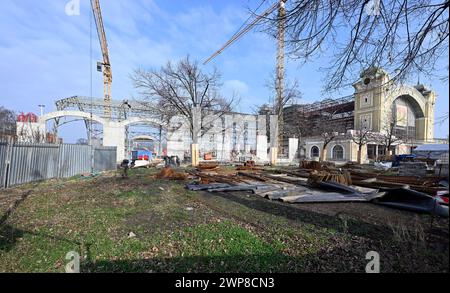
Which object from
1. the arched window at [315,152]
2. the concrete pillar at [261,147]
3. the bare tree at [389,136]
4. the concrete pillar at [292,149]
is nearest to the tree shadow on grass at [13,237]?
the concrete pillar at [261,147]

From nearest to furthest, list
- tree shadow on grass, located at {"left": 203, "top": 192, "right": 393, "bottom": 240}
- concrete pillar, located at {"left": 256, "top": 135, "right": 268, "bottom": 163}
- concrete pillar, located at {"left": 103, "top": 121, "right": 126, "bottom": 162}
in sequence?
tree shadow on grass, located at {"left": 203, "top": 192, "right": 393, "bottom": 240} → concrete pillar, located at {"left": 103, "top": 121, "right": 126, "bottom": 162} → concrete pillar, located at {"left": 256, "top": 135, "right": 268, "bottom": 163}

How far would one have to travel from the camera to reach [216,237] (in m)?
4.02

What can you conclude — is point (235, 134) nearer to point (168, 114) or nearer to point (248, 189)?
point (168, 114)

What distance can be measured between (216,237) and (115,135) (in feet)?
90.1

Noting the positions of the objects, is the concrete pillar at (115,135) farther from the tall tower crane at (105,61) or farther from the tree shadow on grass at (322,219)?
the tree shadow on grass at (322,219)

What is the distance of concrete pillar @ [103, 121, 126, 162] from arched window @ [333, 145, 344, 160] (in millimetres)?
36190

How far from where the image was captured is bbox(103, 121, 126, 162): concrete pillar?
27.4m

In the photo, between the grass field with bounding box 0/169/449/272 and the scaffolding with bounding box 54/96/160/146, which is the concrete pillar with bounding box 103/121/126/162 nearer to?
the scaffolding with bounding box 54/96/160/146

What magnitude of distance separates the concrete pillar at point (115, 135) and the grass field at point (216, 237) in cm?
2194

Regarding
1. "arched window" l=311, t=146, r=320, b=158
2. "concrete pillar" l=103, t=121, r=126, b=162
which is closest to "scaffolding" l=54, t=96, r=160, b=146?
"concrete pillar" l=103, t=121, r=126, b=162

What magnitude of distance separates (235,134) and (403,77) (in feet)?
91.0

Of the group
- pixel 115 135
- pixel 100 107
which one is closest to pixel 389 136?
pixel 115 135

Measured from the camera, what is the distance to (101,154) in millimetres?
17188

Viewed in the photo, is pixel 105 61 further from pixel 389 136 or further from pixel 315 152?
pixel 389 136
